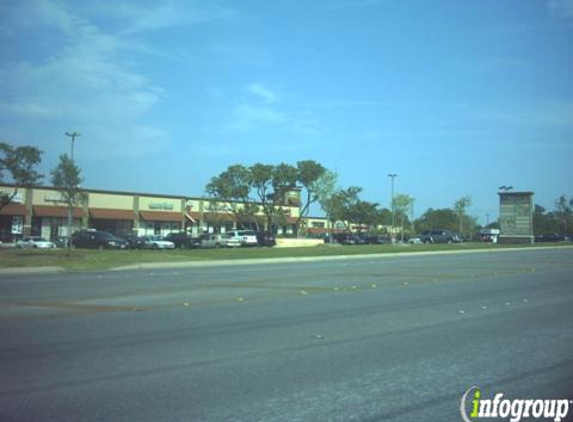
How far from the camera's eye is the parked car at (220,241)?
68.0 m

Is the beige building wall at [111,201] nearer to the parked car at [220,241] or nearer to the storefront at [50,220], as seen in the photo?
the storefront at [50,220]

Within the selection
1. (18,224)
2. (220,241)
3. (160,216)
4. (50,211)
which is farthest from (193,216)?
(18,224)

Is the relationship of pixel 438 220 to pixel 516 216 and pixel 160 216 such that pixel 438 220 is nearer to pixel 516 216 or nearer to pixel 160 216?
pixel 516 216

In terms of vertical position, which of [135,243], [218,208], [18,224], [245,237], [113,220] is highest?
[218,208]

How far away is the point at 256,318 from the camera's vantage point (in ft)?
39.8

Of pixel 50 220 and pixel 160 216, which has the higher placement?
pixel 160 216

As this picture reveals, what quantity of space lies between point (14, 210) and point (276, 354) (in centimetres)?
7151

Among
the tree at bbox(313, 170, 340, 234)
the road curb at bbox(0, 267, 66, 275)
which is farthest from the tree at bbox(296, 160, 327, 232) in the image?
the road curb at bbox(0, 267, 66, 275)

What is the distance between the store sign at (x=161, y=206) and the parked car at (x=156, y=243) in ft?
Result: 89.2

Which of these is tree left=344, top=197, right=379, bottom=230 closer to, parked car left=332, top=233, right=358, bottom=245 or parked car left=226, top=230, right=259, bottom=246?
parked car left=332, top=233, right=358, bottom=245

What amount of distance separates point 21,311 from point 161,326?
4.01 m

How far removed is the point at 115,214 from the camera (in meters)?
83.1

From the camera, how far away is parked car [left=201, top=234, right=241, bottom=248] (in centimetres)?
6804

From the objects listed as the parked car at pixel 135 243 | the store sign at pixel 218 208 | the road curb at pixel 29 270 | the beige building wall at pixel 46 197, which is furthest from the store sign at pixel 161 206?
the road curb at pixel 29 270
